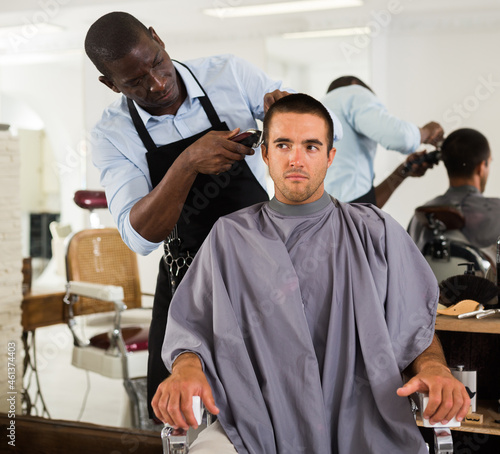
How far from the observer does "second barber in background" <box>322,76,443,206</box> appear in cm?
281

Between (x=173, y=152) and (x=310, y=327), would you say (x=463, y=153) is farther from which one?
(x=310, y=327)

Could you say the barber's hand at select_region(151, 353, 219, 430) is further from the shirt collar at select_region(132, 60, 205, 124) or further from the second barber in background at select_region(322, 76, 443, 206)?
the second barber in background at select_region(322, 76, 443, 206)

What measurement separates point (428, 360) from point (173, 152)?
3.17ft

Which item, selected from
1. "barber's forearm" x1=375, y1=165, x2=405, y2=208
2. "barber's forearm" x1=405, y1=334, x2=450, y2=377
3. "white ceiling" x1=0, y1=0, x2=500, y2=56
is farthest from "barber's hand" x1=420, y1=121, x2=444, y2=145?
"white ceiling" x1=0, y1=0, x2=500, y2=56

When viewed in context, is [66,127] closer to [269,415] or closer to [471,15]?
[471,15]

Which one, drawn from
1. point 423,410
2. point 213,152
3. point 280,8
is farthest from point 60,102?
point 423,410

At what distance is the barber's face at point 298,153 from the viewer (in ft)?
5.25

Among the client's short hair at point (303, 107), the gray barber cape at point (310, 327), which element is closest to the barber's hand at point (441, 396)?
the gray barber cape at point (310, 327)

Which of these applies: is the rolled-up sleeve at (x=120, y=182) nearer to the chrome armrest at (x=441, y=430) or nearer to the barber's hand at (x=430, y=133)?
the chrome armrest at (x=441, y=430)

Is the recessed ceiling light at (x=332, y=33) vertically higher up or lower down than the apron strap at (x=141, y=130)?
higher up

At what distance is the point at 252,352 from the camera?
1.56 metres

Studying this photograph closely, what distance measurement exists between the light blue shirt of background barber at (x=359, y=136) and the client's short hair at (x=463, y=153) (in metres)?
0.34

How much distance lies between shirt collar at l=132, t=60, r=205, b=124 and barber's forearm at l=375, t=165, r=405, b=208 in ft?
5.47

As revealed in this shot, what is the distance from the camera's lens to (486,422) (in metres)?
1.90
